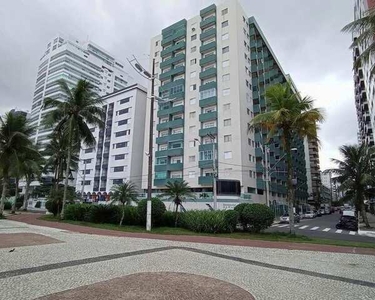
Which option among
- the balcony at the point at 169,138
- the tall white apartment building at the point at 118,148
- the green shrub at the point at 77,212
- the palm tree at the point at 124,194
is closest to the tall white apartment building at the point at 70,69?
the tall white apartment building at the point at 118,148

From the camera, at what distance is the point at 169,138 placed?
170ft

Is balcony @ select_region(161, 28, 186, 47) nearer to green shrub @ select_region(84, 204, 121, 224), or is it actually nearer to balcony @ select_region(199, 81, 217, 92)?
balcony @ select_region(199, 81, 217, 92)

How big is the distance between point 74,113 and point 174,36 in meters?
38.6

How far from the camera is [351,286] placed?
6.26 meters

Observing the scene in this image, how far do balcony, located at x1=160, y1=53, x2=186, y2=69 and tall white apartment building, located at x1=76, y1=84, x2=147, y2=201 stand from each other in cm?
896

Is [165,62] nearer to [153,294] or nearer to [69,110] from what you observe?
[69,110]

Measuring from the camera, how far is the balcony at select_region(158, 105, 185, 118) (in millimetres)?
52078

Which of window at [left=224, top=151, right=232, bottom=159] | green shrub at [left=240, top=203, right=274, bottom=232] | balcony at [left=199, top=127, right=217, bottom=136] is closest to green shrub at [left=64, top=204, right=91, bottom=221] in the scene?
green shrub at [left=240, top=203, right=274, bottom=232]

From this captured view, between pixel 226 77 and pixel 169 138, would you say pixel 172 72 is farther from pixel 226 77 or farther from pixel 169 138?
pixel 169 138

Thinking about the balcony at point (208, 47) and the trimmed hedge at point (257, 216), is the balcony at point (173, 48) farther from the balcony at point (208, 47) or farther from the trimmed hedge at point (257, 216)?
the trimmed hedge at point (257, 216)

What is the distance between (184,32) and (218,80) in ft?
49.5

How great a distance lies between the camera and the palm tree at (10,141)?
25.5 m

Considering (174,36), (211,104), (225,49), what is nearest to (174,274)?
(211,104)

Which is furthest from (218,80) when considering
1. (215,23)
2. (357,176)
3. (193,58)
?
(357,176)
